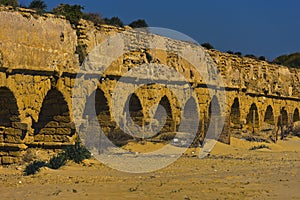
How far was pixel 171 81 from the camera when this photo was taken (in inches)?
674

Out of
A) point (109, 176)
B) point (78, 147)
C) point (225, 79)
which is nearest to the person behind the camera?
point (109, 176)

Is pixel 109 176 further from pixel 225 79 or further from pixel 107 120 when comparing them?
pixel 225 79

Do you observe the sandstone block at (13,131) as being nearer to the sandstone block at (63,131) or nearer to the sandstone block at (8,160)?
the sandstone block at (8,160)

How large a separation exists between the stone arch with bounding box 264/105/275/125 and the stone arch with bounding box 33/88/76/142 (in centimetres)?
1460

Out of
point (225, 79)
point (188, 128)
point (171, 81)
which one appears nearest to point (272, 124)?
point (225, 79)

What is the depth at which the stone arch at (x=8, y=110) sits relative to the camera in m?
11.0

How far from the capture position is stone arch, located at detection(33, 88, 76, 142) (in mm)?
12469

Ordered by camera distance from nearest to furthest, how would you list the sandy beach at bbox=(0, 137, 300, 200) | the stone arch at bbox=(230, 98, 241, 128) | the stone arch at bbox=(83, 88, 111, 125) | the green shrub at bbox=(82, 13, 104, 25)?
1. the sandy beach at bbox=(0, 137, 300, 200)
2. the stone arch at bbox=(83, 88, 111, 125)
3. the green shrub at bbox=(82, 13, 104, 25)
4. the stone arch at bbox=(230, 98, 241, 128)

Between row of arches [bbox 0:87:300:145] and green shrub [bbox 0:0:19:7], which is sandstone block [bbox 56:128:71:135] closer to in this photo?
row of arches [bbox 0:87:300:145]

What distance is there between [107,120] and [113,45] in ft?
6.58

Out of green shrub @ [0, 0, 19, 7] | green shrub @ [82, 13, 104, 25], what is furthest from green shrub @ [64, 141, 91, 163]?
green shrub @ [82, 13, 104, 25]

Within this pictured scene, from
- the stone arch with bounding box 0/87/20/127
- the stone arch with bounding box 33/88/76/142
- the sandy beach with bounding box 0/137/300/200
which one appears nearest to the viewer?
the sandy beach with bounding box 0/137/300/200

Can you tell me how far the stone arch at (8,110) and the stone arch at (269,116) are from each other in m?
16.4

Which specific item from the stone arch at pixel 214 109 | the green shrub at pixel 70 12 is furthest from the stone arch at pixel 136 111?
the stone arch at pixel 214 109
